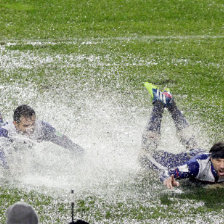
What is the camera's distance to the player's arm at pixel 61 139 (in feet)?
24.9

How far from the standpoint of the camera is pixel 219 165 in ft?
20.9

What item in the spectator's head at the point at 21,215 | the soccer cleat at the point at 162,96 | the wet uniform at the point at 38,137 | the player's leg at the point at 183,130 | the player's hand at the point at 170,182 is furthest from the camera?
the soccer cleat at the point at 162,96

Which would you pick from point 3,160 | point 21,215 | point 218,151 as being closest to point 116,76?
point 3,160

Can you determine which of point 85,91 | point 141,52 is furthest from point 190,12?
point 85,91

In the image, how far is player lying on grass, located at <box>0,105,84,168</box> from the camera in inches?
291

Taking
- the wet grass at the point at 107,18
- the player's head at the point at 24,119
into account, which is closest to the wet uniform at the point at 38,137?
the player's head at the point at 24,119

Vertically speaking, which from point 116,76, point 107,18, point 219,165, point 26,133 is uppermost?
point 107,18

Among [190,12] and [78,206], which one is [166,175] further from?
[190,12]

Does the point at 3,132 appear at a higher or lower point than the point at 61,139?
higher

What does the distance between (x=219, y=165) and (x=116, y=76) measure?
16.4 ft

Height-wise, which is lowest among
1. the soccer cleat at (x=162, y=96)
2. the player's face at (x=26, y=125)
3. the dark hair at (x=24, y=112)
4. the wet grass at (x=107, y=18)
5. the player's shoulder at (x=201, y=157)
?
the player's shoulder at (x=201, y=157)

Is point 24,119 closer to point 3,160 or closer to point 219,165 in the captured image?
point 3,160

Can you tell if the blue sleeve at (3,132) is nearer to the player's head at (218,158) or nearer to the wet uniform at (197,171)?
the wet uniform at (197,171)

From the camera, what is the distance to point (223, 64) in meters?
11.6
